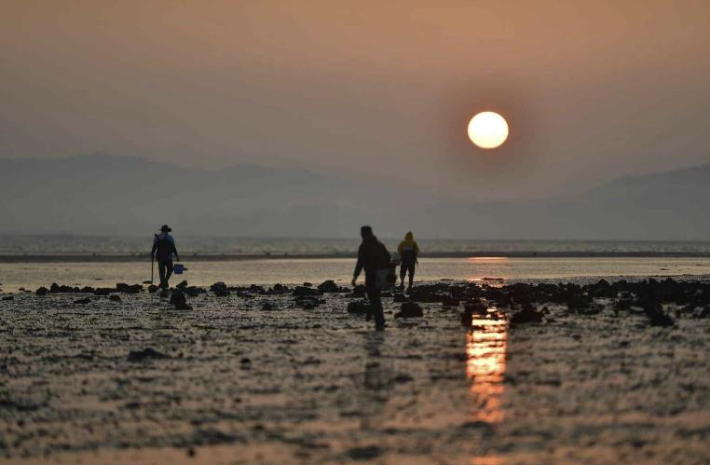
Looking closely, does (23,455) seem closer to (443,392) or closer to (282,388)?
(282,388)

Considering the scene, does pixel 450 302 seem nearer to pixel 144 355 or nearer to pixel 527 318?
pixel 527 318

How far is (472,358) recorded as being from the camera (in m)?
17.0

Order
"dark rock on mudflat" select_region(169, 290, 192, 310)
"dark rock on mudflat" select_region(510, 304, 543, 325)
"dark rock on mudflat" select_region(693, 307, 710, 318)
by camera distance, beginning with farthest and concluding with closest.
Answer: "dark rock on mudflat" select_region(169, 290, 192, 310), "dark rock on mudflat" select_region(693, 307, 710, 318), "dark rock on mudflat" select_region(510, 304, 543, 325)

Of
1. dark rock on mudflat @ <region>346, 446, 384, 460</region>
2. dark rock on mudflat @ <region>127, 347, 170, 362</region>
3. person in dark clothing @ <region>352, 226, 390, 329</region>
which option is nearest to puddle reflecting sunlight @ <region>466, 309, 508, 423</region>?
dark rock on mudflat @ <region>346, 446, 384, 460</region>

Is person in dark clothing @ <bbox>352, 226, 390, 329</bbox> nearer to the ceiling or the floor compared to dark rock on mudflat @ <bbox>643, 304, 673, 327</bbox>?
nearer to the ceiling

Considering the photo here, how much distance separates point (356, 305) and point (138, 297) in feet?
33.8

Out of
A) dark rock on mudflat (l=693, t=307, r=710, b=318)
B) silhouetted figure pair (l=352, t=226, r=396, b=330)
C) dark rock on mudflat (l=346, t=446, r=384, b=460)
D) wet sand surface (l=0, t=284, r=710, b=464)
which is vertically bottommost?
dark rock on mudflat (l=346, t=446, r=384, b=460)

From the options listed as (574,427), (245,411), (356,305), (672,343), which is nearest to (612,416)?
(574,427)

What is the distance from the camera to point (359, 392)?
13.5 meters

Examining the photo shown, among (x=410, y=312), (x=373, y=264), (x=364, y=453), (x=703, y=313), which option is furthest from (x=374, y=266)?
(x=364, y=453)

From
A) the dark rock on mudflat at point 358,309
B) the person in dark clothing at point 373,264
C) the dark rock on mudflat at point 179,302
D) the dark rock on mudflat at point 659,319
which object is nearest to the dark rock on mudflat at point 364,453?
the person in dark clothing at point 373,264

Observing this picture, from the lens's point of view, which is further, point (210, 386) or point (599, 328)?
point (599, 328)

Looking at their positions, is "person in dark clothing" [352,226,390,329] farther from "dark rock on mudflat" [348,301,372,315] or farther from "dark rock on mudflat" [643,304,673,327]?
"dark rock on mudflat" [643,304,673,327]

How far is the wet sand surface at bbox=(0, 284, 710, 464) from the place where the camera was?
33.8 ft
